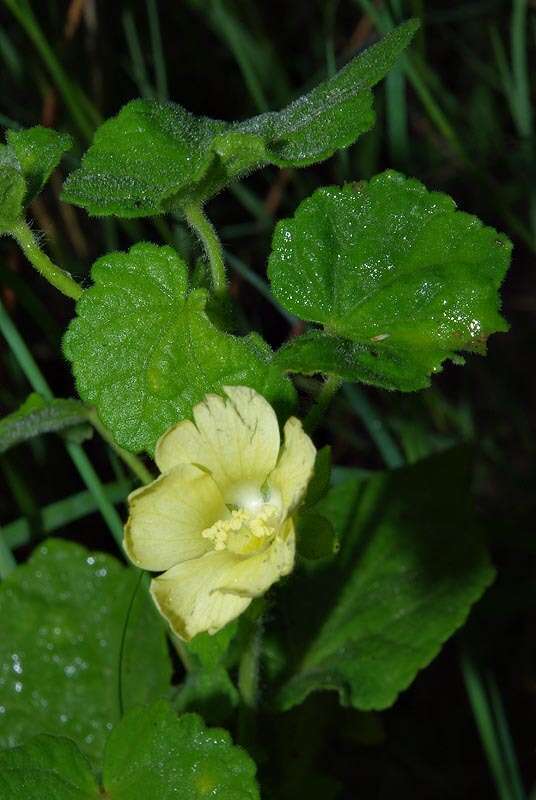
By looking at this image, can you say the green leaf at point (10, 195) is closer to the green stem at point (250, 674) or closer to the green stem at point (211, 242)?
the green stem at point (211, 242)

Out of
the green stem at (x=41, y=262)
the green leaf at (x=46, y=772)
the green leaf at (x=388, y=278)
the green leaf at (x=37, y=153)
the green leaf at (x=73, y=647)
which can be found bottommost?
the green leaf at (x=73, y=647)

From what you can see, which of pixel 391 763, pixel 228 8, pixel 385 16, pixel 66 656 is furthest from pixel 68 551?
pixel 228 8

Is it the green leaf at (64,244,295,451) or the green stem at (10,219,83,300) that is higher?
the green stem at (10,219,83,300)

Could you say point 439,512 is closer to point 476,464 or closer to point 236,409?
point 236,409

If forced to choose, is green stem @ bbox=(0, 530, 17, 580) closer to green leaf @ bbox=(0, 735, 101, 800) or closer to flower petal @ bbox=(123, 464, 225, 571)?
green leaf @ bbox=(0, 735, 101, 800)

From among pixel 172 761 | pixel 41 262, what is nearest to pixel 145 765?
pixel 172 761

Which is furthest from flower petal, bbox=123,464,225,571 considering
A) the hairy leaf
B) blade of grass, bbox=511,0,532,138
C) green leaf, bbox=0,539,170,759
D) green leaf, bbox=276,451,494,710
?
blade of grass, bbox=511,0,532,138

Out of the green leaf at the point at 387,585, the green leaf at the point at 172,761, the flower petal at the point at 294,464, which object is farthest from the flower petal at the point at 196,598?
the green leaf at the point at 387,585
